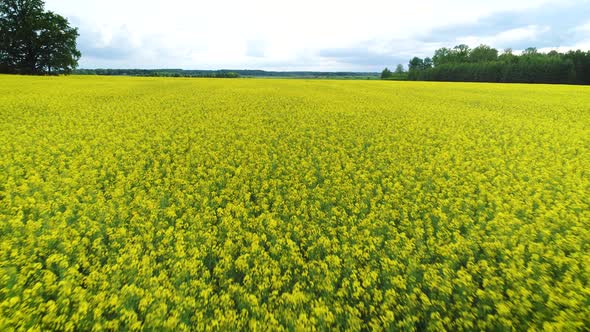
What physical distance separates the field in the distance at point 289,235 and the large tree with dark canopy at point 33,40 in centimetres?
4991

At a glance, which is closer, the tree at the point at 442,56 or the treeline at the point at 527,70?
the treeline at the point at 527,70

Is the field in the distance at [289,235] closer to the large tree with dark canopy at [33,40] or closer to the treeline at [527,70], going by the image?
the large tree with dark canopy at [33,40]

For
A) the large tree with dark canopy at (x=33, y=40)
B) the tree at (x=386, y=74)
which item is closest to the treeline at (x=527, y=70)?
the tree at (x=386, y=74)

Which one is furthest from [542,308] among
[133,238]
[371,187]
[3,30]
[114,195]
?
[3,30]

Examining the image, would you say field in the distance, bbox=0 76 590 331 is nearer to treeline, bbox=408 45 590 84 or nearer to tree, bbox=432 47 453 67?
treeline, bbox=408 45 590 84

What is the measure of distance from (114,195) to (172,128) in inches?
247

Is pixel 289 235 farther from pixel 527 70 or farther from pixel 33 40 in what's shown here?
pixel 527 70

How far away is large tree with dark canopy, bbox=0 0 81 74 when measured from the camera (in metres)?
42.6

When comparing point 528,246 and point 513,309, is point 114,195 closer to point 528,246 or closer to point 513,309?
point 513,309

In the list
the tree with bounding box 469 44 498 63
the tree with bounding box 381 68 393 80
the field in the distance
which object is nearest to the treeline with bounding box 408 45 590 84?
the tree with bounding box 381 68 393 80

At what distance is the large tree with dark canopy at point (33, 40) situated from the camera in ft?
140

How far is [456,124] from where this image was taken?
44.8ft

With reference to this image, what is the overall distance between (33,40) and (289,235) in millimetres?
59655

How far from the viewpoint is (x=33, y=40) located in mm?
43406
